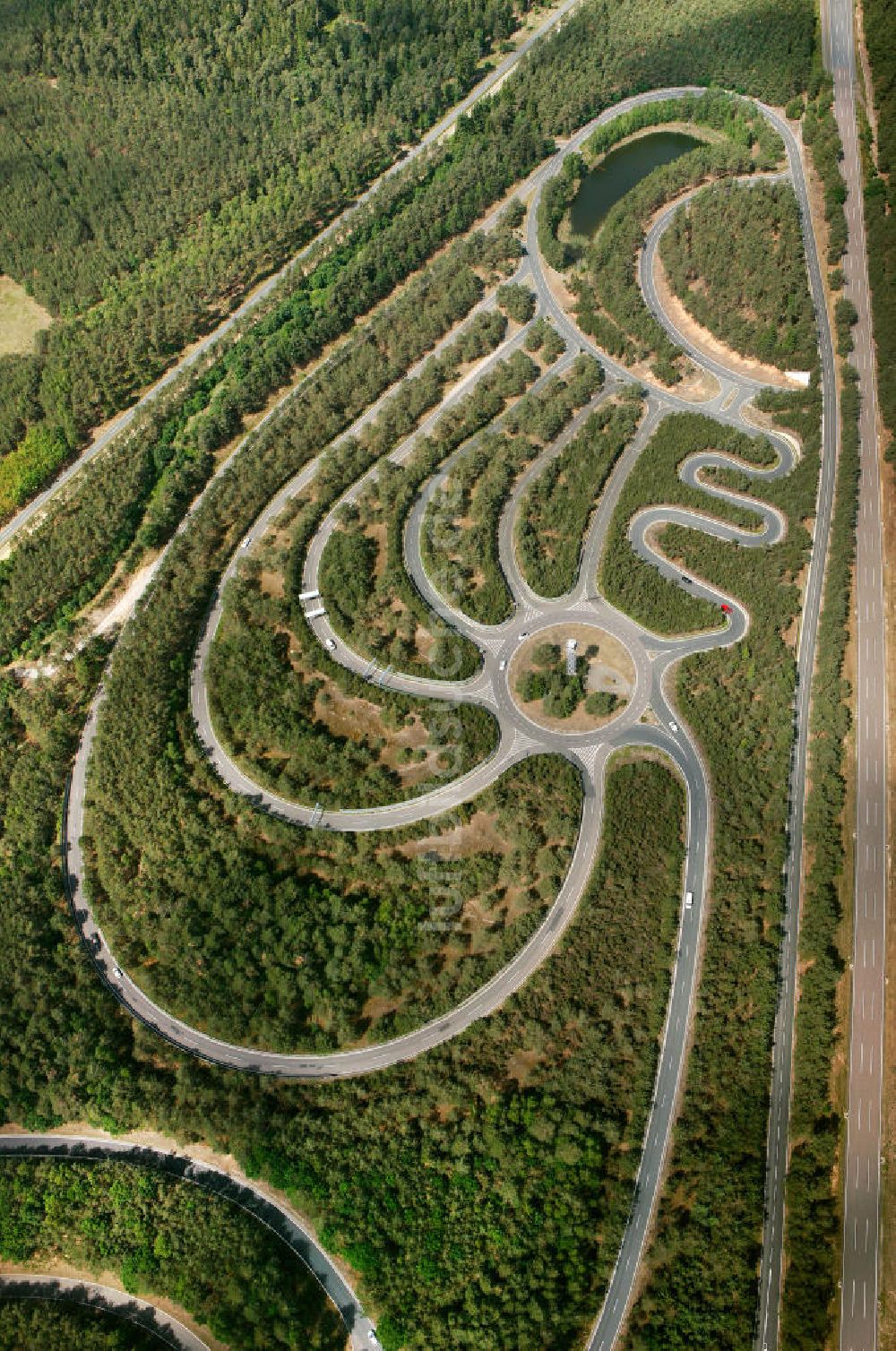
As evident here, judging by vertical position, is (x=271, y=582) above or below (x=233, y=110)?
below

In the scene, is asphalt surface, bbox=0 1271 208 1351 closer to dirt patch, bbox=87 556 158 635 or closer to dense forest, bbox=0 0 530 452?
dirt patch, bbox=87 556 158 635

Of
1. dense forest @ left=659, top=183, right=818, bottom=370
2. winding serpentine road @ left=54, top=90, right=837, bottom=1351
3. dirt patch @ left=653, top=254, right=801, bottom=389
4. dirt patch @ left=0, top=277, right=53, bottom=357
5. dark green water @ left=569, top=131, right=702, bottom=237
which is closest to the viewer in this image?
winding serpentine road @ left=54, top=90, right=837, bottom=1351

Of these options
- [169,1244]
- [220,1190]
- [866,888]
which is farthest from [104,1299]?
[866,888]

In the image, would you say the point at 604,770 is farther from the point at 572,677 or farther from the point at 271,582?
the point at 271,582

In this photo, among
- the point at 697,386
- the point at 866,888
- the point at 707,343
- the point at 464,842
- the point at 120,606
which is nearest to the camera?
the point at 866,888

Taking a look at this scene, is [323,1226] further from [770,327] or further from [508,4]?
[508,4]

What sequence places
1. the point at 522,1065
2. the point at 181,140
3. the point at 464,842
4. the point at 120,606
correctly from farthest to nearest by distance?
the point at 181,140
the point at 120,606
the point at 464,842
the point at 522,1065

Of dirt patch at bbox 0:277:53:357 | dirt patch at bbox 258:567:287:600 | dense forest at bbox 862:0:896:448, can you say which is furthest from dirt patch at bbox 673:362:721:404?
dirt patch at bbox 0:277:53:357
